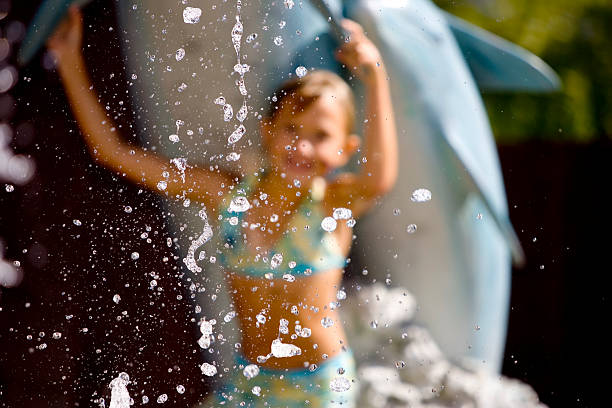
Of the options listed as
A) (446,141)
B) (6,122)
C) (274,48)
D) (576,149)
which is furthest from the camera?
(576,149)

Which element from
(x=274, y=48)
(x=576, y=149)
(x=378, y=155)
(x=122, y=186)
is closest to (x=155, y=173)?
(x=122, y=186)

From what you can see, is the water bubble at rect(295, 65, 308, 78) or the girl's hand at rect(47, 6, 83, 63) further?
the girl's hand at rect(47, 6, 83, 63)

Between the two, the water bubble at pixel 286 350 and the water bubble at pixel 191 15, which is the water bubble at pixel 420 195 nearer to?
the water bubble at pixel 286 350

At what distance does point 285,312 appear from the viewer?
4.81 feet

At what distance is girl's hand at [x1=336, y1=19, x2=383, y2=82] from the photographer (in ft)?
4.96

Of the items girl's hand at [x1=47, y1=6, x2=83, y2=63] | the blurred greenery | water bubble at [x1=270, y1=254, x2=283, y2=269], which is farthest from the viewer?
the blurred greenery

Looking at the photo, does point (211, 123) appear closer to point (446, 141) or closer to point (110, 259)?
point (110, 259)

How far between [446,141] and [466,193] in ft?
0.43

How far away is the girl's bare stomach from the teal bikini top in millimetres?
20

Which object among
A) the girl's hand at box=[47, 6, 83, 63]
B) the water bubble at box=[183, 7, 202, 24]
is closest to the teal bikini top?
the water bubble at box=[183, 7, 202, 24]

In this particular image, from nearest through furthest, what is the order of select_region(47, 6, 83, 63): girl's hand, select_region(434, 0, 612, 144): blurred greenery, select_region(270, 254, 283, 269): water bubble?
select_region(270, 254, 283, 269): water bubble, select_region(47, 6, 83, 63): girl's hand, select_region(434, 0, 612, 144): blurred greenery

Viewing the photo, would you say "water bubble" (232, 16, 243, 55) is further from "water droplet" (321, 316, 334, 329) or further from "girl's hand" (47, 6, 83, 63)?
"water droplet" (321, 316, 334, 329)

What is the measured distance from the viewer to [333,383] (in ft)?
4.88

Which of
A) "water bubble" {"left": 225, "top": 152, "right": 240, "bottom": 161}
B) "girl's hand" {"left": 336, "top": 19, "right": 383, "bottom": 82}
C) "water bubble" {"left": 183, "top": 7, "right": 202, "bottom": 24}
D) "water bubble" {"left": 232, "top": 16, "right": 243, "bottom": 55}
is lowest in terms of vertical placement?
"water bubble" {"left": 225, "top": 152, "right": 240, "bottom": 161}
